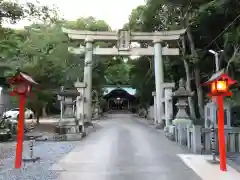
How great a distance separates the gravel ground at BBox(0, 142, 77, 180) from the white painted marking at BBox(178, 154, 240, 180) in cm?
369

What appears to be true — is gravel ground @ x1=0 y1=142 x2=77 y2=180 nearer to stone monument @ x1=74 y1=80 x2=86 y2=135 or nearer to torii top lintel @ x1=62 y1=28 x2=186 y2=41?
stone monument @ x1=74 y1=80 x2=86 y2=135

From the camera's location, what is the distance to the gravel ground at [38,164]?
7.81 meters

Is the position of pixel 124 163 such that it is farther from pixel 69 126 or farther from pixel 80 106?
pixel 80 106

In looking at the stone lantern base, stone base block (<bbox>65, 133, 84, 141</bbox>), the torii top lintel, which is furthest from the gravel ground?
the torii top lintel

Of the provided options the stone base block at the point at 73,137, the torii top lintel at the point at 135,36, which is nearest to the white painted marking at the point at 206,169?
the stone base block at the point at 73,137

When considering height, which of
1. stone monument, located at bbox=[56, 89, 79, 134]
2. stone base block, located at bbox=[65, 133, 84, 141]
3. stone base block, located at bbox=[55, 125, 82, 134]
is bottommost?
stone base block, located at bbox=[65, 133, 84, 141]

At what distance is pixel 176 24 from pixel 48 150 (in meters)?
19.3

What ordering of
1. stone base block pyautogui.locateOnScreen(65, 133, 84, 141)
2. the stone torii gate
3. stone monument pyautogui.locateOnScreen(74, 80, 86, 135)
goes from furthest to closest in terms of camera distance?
the stone torii gate
stone monument pyautogui.locateOnScreen(74, 80, 86, 135)
stone base block pyautogui.locateOnScreen(65, 133, 84, 141)

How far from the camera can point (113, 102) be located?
60.0 m

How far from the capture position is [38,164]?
9.48 metres

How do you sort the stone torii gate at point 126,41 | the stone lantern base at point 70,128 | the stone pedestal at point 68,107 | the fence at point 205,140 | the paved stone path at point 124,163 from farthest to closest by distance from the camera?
the stone torii gate at point 126,41, the stone pedestal at point 68,107, the stone lantern base at point 70,128, the fence at point 205,140, the paved stone path at point 124,163

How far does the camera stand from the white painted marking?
7.76m

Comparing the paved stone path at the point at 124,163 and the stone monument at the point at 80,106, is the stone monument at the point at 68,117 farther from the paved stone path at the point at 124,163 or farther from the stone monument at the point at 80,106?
the paved stone path at the point at 124,163

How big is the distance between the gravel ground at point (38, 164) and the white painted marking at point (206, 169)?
3689mm
